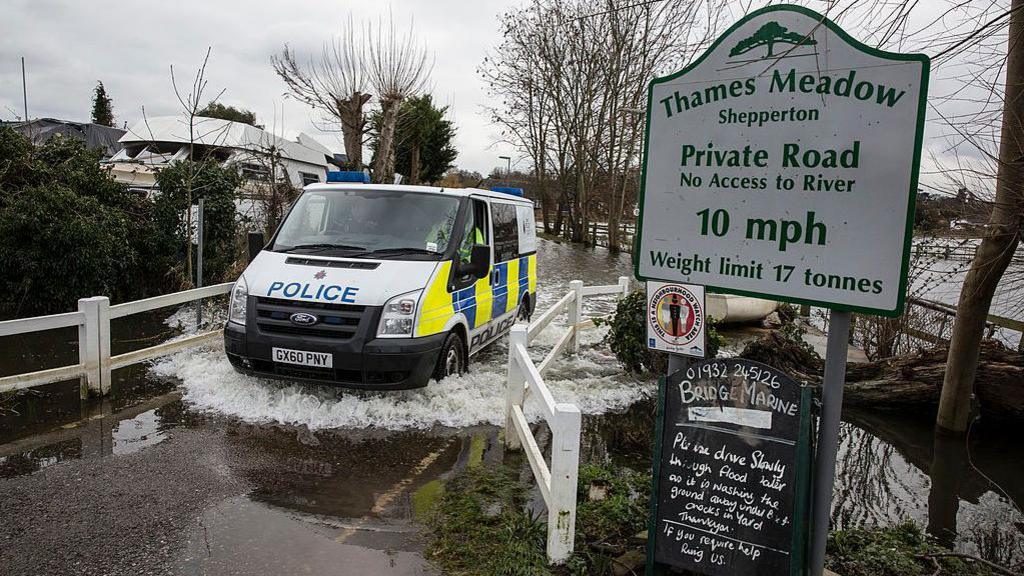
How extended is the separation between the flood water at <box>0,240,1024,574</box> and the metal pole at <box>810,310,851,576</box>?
6.30ft

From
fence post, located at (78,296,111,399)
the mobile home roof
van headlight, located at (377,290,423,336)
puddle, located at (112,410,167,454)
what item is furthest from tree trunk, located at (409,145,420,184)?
puddle, located at (112,410,167,454)

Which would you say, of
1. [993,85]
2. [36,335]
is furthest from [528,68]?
[993,85]

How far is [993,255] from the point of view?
19.1ft

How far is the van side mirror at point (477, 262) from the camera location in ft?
21.7

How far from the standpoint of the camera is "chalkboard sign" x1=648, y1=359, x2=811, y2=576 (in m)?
2.99

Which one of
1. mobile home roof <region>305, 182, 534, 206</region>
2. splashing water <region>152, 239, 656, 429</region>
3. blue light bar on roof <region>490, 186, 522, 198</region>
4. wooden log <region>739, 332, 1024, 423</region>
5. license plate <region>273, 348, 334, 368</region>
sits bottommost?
splashing water <region>152, 239, 656, 429</region>

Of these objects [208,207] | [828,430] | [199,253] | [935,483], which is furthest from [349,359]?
[208,207]

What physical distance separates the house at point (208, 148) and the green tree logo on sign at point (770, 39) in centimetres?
1172

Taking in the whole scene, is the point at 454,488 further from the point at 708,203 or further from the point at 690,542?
the point at 708,203

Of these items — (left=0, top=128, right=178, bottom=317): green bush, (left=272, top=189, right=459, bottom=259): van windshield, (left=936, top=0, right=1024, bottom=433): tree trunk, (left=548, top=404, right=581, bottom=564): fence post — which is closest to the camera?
(left=548, top=404, right=581, bottom=564): fence post

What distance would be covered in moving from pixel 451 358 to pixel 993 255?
5009 millimetres

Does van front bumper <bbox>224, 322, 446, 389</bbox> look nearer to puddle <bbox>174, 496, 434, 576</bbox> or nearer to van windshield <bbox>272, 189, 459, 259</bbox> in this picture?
van windshield <bbox>272, 189, 459, 259</bbox>

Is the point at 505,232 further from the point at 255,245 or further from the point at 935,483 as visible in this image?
the point at 935,483

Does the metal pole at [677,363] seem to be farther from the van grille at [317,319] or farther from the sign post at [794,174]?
the van grille at [317,319]
